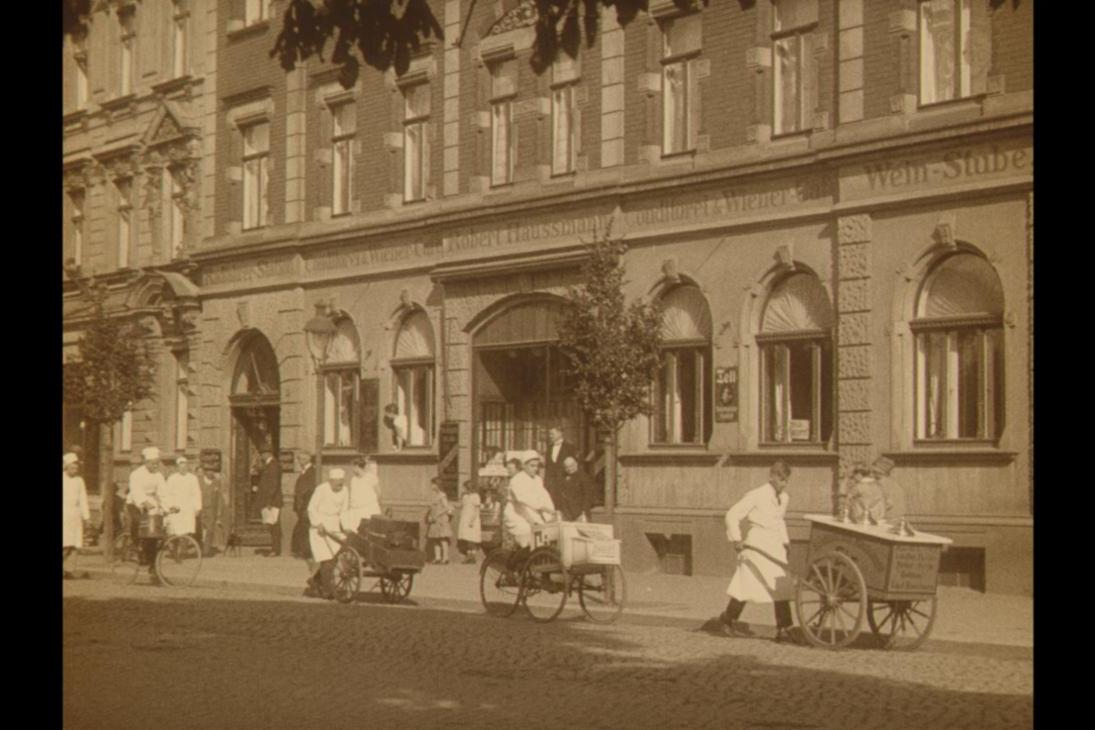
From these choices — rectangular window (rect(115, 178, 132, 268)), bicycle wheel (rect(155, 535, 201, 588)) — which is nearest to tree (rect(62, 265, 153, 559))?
rectangular window (rect(115, 178, 132, 268))

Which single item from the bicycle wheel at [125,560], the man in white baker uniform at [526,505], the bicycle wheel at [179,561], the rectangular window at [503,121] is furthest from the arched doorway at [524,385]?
the bicycle wheel at [125,560]

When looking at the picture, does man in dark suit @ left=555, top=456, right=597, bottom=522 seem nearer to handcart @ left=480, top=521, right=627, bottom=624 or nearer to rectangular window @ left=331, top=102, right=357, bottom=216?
handcart @ left=480, top=521, right=627, bottom=624

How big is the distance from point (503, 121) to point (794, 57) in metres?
4.19

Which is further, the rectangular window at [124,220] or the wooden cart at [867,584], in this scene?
the rectangular window at [124,220]

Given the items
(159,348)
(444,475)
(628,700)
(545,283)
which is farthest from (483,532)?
(628,700)

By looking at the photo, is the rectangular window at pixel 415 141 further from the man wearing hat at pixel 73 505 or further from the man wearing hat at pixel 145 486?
the man wearing hat at pixel 73 505

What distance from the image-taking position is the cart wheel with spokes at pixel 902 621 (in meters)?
14.2

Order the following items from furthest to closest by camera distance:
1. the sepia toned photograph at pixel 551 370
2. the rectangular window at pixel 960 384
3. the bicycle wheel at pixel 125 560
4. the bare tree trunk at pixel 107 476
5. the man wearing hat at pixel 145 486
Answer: the bicycle wheel at pixel 125 560
the bare tree trunk at pixel 107 476
the man wearing hat at pixel 145 486
the rectangular window at pixel 960 384
the sepia toned photograph at pixel 551 370

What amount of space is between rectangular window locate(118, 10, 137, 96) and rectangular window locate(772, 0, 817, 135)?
5.44 m

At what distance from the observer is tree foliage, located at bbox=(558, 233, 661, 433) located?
18.6 m

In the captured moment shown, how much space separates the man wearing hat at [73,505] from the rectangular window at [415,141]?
13.9 feet

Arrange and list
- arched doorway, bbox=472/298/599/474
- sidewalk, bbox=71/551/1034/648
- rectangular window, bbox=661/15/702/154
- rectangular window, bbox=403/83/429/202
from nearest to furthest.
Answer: sidewalk, bbox=71/551/1034/648 → rectangular window, bbox=661/15/702/154 → arched doorway, bbox=472/298/599/474 → rectangular window, bbox=403/83/429/202
